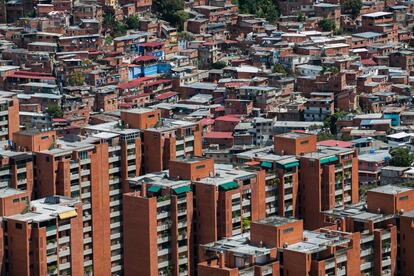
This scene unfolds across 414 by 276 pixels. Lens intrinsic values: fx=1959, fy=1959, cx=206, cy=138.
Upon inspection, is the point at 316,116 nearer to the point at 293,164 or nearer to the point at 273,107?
the point at 273,107

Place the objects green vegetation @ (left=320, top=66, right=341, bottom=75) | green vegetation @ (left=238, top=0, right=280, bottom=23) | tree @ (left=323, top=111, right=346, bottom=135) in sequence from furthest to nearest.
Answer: green vegetation @ (left=238, top=0, right=280, bottom=23), green vegetation @ (left=320, top=66, right=341, bottom=75), tree @ (left=323, top=111, right=346, bottom=135)

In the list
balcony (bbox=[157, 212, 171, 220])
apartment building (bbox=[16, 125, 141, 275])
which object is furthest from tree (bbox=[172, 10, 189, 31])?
balcony (bbox=[157, 212, 171, 220])

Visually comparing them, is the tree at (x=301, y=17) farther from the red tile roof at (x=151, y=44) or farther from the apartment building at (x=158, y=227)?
the apartment building at (x=158, y=227)

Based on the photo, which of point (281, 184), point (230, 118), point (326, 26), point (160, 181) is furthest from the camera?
point (326, 26)

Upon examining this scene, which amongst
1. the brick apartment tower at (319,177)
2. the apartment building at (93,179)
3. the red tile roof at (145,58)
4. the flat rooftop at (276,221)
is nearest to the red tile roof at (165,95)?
the red tile roof at (145,58)

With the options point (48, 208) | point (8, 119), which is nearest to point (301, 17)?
point (8, 119)

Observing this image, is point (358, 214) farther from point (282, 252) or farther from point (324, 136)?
point (324, 136)

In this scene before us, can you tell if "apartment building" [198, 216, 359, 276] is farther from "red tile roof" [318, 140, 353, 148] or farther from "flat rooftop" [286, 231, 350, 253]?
"red tile roof" [318, 140, 353, 148]
